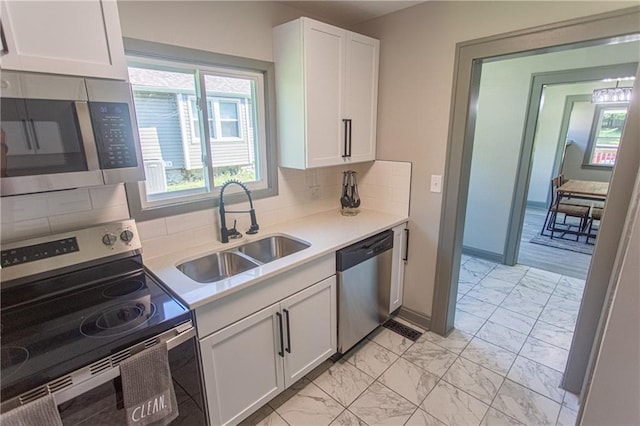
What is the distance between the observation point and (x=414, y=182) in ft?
7.95

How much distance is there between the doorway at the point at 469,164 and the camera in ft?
5.06

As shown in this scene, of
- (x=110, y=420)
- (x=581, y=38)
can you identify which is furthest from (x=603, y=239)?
(x=110, y=420)

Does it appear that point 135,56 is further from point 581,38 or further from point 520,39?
point 581,38

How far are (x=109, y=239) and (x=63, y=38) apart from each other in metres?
0.83

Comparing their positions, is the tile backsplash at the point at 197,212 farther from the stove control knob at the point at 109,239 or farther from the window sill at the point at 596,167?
the window sill at the point at 596,167

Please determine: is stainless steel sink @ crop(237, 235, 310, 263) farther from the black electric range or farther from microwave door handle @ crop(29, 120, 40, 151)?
microwave door handle @ crop(29, 120, 40, 151)

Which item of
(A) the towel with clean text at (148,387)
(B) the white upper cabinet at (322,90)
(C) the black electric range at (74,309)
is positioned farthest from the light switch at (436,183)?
(A) the towel with clean text at (148,387)

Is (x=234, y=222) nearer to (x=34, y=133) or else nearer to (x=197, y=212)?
(x=197, y=212)

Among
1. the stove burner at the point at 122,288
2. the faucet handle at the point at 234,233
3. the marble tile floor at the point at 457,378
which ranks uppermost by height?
the faucet handle at the point at 234,233

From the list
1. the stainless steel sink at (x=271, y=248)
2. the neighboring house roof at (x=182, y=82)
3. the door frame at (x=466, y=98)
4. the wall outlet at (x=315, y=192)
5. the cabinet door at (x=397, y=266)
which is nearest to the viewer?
the door frame at (x=466, y=98)

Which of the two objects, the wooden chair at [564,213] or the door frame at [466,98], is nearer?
the door frame at [466,98]

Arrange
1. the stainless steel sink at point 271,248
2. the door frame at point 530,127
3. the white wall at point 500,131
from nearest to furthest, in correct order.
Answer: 1. the stainless steel sink at point 271,248
2. the door frame at point 530,127
3. the white wall at point 500,131

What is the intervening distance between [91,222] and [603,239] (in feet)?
8.59

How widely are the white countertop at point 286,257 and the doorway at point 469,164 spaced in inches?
16.7
